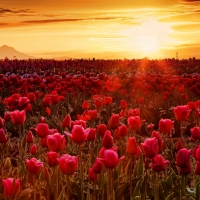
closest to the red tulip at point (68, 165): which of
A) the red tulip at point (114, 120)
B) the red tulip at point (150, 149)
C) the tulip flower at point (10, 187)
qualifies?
the tulip flower at point (10, 187)

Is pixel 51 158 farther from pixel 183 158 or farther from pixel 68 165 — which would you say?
pixel 183 158

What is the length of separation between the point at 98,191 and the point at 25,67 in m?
18.4

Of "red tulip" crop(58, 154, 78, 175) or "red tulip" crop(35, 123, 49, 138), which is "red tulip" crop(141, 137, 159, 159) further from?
"red tulip" crop(35, 123, 49, 138)

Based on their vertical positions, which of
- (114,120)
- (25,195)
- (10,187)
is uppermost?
(114,120)

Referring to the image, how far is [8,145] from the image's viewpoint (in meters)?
6.49

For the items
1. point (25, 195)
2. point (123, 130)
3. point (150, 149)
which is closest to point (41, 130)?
point (25, 195)

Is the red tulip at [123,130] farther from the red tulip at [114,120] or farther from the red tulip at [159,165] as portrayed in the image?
the red tulip at [159,165]

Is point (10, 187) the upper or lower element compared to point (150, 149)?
lower

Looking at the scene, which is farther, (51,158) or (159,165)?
(51,158)

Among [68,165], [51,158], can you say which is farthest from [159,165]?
[51,158]

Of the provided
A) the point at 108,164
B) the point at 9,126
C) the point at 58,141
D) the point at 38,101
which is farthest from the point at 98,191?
the point at 38,101

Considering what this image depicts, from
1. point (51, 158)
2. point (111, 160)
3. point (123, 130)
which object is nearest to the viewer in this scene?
point (111, 160)

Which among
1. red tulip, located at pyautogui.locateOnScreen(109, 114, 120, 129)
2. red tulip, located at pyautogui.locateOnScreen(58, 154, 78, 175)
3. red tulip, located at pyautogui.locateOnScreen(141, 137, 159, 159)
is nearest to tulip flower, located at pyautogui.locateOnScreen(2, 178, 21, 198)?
red tulip, located at pyautogui.locateOnScreen(58, 154, 78, 175)

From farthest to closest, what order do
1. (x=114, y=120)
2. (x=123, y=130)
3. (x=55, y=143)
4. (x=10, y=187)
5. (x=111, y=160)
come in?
1. (x=114, y=120)
2. (x=123, y=130)
3. (x=55, y=143)
4. (x=10, y=187)
5. (x=111, y=160)
